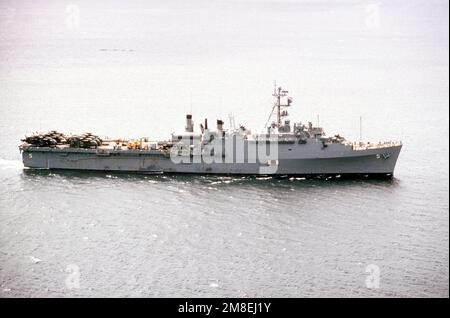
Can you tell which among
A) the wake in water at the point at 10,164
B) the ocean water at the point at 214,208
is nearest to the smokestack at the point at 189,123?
the ocean water at the point at 214,208

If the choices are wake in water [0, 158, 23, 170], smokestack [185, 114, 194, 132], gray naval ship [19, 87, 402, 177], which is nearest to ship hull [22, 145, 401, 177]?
gray naval ship [19, 87, 402, 177]

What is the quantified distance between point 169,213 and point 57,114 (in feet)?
128

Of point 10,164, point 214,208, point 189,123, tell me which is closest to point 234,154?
point 189,123

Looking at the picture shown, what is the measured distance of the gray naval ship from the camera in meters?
55.5

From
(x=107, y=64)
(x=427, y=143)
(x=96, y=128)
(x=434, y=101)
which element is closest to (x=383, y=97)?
(x=434, y=101)

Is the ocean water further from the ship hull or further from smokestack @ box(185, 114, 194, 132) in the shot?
smokestack @ box(185, 114, 194, 132)

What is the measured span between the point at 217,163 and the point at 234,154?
5.15 ft

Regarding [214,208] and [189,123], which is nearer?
[214,208]

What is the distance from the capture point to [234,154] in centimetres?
5606

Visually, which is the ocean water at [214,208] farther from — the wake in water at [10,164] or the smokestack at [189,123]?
the smokestack at [189,123]

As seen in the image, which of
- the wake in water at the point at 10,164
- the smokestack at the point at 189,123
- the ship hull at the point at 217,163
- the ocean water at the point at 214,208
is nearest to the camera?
the ocean water at the point at 214,208

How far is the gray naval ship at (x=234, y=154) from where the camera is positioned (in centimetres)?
5547

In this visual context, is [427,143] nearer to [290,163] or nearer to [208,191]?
[290,163]

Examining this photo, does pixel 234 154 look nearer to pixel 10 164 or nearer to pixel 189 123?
pixel 189 123
